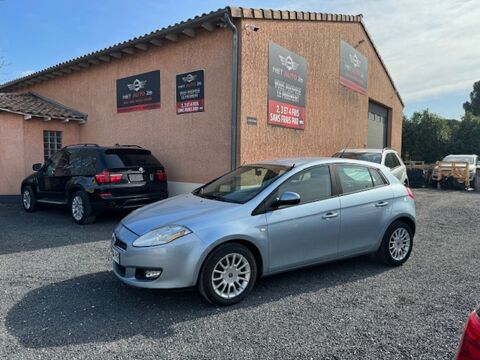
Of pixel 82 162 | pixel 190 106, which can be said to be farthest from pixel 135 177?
pixel 190 106

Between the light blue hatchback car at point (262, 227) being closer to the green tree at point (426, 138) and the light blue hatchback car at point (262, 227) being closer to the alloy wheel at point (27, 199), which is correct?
the alloy wheel at point (27, 199)

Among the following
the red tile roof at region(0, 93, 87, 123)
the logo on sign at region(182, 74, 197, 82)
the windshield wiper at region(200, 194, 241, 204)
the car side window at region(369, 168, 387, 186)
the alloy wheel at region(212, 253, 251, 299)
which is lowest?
the alloy wheel at region(212, 253, 251, 299)

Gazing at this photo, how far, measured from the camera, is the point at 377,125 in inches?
790

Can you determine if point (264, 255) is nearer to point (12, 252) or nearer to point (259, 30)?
point (12, 252)

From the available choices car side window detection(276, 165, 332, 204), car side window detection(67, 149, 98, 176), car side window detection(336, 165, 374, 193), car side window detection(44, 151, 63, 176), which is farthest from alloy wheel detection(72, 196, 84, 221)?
car side window detection(336, 165, 374, 193)

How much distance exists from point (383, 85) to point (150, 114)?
1380 cm

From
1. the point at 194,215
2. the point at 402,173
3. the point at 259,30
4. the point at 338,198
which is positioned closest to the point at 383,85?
the point at 402,173

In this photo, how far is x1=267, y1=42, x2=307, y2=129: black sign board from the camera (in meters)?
9.97

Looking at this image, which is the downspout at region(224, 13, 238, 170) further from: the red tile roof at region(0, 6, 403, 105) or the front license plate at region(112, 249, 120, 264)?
the front license plate at region(112, 249, 120, 264)

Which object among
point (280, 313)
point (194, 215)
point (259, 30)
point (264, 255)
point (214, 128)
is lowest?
point (280, 313)

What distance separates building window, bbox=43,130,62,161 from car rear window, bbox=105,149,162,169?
19.2 feet

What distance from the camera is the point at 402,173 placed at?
1121cm

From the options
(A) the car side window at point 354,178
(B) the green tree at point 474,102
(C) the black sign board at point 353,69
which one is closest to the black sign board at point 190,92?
(A) the car side window at point 354,178

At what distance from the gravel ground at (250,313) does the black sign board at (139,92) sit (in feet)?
20.0
